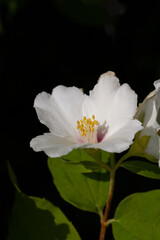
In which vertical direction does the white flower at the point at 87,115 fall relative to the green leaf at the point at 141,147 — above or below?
above

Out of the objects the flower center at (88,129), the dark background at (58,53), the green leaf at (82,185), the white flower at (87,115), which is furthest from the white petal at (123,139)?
the dark background at (58,53)

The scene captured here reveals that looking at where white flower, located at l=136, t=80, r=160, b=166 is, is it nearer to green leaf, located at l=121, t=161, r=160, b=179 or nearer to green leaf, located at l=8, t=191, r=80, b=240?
green leaf, located at l=121, t=161, r=160, b=179

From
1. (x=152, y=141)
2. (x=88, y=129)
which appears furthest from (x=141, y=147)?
(x=88, y=129)

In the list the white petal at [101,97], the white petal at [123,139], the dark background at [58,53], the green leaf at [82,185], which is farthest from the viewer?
the dark background at [58,53]

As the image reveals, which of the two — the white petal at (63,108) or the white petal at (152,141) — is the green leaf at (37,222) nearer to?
the white petal at (63,108)

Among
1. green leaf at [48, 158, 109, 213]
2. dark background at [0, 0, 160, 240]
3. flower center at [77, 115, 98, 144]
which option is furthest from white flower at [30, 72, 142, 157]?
dark background at [0, 0, 160, 240]

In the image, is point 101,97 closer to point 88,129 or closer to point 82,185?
point 88,129
